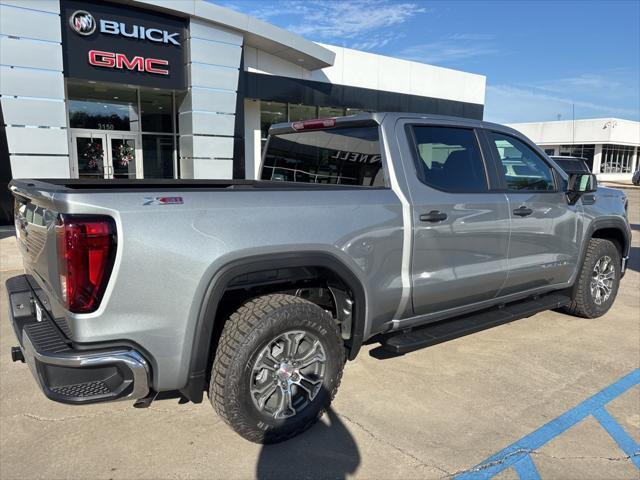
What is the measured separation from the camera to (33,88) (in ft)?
38.8

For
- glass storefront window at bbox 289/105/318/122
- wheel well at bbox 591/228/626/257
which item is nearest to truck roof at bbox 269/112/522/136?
wheel well at bbox 591/228/626/257

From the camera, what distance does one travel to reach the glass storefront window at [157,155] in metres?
16.1

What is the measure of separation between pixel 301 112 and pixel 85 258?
1687cm

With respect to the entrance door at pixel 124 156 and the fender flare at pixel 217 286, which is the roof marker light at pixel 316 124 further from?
the entrance door at pixel 124 156

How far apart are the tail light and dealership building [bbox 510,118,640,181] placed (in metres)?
55.2

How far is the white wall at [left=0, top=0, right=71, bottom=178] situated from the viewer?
1145 cm

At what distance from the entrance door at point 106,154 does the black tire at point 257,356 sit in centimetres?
1380

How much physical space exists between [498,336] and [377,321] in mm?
2112

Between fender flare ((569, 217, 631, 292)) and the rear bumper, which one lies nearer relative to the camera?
the rear bumper

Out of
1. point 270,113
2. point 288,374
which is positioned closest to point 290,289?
point 288,374

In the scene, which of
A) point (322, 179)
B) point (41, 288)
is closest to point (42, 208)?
point (41, 288)

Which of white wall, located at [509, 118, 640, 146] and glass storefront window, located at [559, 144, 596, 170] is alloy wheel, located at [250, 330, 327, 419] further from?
glass storefront window, located at [559, 144, 596, 170]

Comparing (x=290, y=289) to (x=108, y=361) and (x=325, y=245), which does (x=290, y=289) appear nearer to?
(x=325, y=245)

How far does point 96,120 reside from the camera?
15180mm
